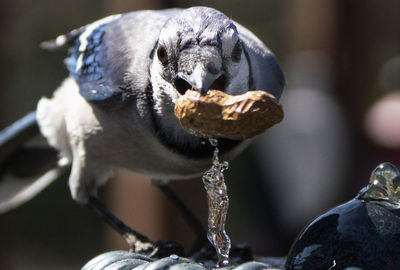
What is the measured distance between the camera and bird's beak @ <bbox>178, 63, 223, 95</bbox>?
1.52 meters

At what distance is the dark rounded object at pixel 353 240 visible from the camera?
1285mm

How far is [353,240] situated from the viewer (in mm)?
1307

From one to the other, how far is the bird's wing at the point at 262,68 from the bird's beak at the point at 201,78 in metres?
0.32

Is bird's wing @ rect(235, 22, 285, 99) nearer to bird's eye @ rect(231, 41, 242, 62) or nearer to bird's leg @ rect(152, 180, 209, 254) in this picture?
bird's eye @ rect(231, 41, 242, 62)

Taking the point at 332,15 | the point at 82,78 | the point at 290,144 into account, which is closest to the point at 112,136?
the point at 82,78

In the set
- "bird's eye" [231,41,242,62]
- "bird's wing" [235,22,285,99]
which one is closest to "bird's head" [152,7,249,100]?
"bird's eye" [231,41,242,62]

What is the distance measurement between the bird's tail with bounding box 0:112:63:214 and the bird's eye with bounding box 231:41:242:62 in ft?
4.23

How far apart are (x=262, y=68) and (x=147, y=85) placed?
12.6 inches

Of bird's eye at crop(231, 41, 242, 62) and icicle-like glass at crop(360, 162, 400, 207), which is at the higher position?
bird's eye at crop(231, 41, 242, 62)

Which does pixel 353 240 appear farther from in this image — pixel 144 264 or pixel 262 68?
pixel 262 68

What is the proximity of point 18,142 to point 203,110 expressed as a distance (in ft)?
5.15

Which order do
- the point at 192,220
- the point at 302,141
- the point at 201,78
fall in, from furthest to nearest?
the point at 302,141 < the point at 192,220 < the point at 201,78

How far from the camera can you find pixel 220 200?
1.73 m

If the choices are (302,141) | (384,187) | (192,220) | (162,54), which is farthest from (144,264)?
(302,141)
